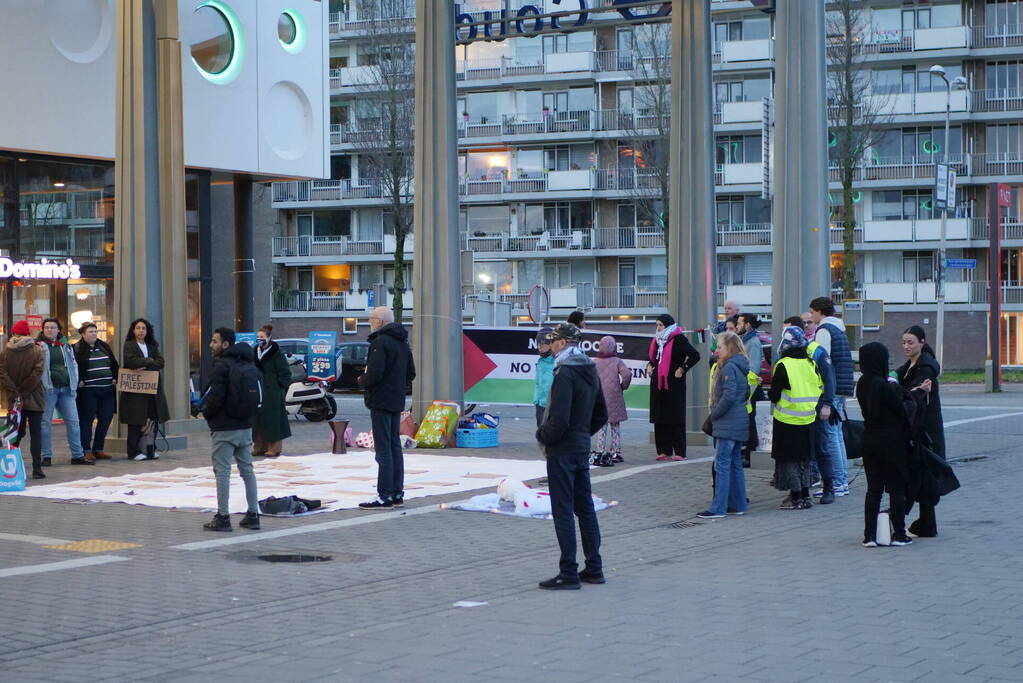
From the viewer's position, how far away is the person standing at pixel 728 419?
1335 centimetres

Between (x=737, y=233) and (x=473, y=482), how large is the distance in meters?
48.2

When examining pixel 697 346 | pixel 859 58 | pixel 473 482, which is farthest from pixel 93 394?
pixel 859 58

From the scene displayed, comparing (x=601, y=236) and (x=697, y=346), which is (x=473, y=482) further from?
(x=601, y=236)

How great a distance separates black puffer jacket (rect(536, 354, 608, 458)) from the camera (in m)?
9.80

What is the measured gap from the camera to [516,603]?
30.4 feet

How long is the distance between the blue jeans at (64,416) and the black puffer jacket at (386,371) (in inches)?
223

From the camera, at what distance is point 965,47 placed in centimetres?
5925

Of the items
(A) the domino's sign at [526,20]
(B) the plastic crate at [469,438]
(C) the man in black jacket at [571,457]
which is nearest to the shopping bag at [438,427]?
(B) the plastic crate at [469,438]

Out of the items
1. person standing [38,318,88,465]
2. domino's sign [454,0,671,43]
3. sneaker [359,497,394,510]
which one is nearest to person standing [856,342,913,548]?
sneaker [359,497,394,510]

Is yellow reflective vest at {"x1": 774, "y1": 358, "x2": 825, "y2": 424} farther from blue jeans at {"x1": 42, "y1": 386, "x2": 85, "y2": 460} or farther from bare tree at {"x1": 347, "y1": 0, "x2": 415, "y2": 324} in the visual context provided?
bare tree at {"x1": 347, "y1": 0, "x2": 415, "y2": 324}

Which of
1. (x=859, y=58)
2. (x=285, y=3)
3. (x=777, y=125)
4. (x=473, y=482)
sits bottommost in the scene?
(x=473, y=482)

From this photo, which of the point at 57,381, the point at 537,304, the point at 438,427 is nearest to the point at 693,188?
the point at 438,427

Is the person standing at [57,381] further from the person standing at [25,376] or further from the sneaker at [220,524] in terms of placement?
the sneaker at [220,524]

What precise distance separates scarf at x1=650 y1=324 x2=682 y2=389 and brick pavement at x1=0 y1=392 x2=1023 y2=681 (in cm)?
436
